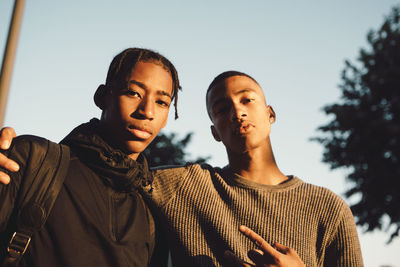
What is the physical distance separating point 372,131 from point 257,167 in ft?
36.5

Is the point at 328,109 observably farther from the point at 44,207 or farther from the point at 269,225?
the point at 44,207

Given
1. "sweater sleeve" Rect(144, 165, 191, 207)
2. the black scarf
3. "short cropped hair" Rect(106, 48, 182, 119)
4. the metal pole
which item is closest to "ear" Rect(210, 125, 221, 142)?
"sweater sleeve" Rect(144, 165, 191, 207)

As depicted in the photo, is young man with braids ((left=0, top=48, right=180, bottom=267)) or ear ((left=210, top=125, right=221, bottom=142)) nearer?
young man with braids ((left=0, top=48, right=180, bottom=267))

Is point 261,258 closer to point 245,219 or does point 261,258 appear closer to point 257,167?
point 245,219

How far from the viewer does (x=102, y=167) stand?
208 cm

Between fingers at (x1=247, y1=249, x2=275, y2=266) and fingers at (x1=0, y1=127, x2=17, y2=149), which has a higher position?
fingers at (x1=0, y1=127, x2=17, y2=149)

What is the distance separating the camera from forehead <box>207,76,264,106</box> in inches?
121

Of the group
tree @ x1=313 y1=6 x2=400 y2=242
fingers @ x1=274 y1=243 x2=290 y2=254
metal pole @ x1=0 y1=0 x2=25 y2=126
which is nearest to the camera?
fingers @ x1=274 y1=243 x2=290 y2=254

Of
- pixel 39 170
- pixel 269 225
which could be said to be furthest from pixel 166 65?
pixel 269 225

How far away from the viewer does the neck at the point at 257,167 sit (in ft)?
9.86

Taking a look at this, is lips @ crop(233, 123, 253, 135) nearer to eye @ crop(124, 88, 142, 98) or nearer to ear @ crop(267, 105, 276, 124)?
ear @ crop(267, 105, 276, 124)

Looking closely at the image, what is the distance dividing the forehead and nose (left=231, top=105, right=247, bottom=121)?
5.8 inches

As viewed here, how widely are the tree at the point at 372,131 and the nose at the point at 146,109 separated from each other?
1172cm

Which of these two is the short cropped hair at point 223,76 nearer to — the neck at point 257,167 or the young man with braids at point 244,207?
the young man with braids at point 244,207
